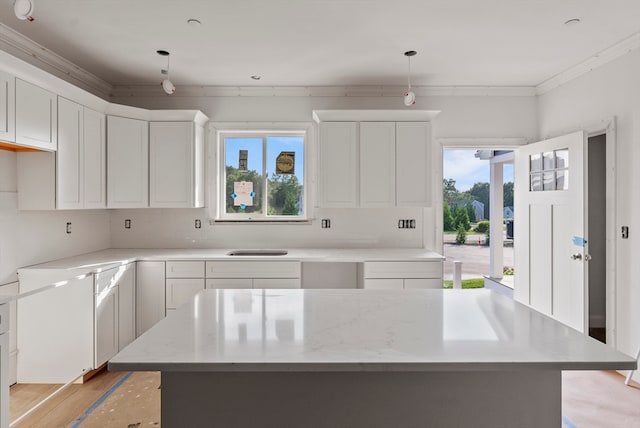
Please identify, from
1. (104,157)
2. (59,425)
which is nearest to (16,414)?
(59,425)

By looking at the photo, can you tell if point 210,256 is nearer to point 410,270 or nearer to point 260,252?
point 260,252

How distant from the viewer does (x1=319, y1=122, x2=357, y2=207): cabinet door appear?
373cm

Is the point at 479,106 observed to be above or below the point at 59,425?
above

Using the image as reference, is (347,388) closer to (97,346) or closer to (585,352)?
(585,352)

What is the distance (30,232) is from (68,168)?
23.3 inches

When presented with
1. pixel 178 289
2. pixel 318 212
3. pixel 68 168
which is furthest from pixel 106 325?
pixel 318 212

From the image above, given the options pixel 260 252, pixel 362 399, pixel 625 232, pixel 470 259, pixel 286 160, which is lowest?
pixel 470 259

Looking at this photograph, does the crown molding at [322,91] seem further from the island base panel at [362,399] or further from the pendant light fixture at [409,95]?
the island base panel at [362,399]

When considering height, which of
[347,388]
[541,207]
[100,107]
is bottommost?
[347,388]

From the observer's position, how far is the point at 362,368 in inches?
40.3

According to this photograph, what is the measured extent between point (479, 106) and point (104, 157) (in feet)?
12.7

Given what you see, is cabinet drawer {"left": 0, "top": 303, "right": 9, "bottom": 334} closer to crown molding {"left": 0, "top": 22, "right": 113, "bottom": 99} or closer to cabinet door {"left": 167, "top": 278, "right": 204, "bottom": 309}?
cabinet door {"left": 167, "top": 278, "right": 204, "bottom": 309}

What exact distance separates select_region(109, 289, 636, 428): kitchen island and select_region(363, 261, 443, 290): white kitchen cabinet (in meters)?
2.04

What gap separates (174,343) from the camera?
1166mm
